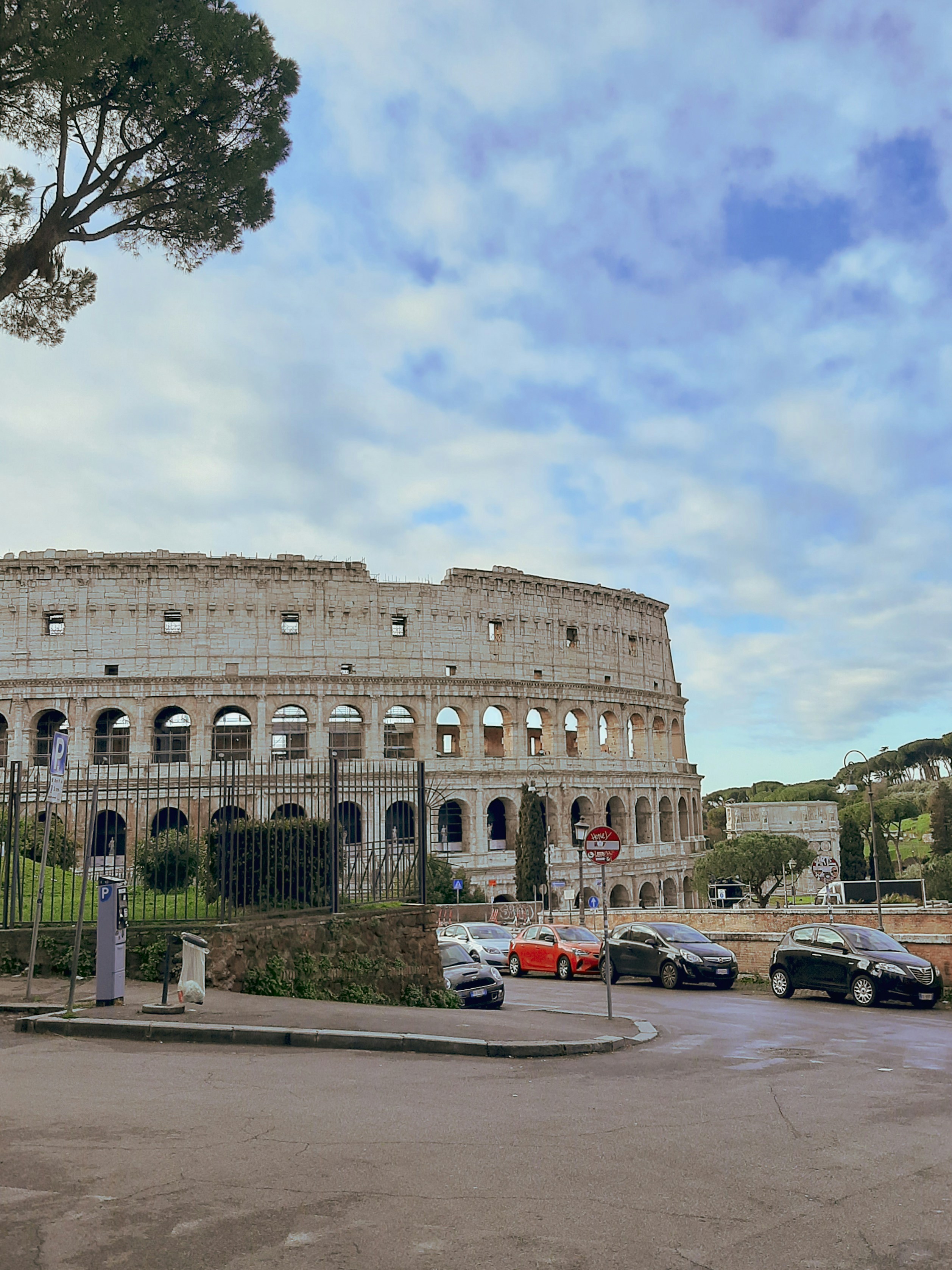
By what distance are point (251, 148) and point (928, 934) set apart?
17.1m

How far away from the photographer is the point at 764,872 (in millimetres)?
50156

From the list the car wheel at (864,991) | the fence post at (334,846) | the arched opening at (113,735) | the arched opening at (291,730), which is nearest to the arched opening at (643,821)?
the arched opening at (291,730)

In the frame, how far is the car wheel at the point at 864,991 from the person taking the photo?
1558 centimetres

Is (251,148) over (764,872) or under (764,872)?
over

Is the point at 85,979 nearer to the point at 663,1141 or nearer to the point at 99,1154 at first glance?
the point at 99,1154

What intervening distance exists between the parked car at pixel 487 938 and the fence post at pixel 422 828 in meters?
7.82

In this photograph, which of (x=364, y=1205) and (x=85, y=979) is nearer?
(x=364, y=1205)

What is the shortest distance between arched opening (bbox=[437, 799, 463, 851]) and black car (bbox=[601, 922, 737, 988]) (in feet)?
97.3

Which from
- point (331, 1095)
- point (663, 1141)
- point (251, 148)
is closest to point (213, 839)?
point (331, 1095)

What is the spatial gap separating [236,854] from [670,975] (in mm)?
9810

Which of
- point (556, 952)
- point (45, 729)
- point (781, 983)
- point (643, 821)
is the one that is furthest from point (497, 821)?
point (781, 983)

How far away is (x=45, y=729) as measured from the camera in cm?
4962

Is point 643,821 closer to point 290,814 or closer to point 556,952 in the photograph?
point 556,952

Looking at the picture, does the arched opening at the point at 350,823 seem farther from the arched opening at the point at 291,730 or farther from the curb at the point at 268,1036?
Result: the arched opening at the point at 291,730
